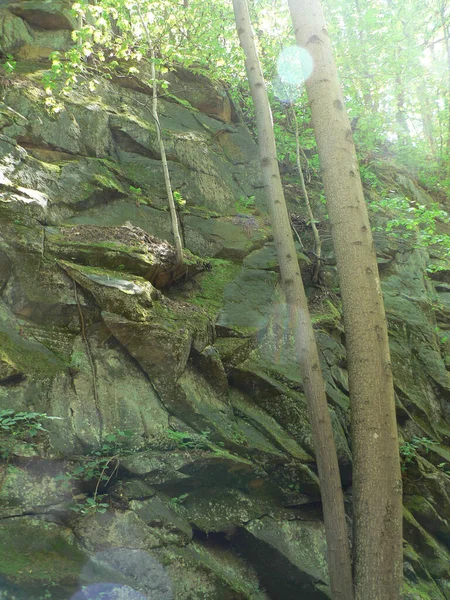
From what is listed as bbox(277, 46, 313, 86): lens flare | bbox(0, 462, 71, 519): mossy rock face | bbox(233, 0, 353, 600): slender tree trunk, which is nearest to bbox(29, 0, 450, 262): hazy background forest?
bbox(277, 46, 313, 86): lens flare

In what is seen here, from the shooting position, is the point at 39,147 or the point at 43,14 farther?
the point at 43,14

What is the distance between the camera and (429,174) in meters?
16.1

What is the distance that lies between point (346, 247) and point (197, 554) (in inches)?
145

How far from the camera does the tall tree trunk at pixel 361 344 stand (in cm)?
434

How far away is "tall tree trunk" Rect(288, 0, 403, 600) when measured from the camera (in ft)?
14.3

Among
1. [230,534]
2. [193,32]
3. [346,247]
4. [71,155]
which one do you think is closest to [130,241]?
[71,155]

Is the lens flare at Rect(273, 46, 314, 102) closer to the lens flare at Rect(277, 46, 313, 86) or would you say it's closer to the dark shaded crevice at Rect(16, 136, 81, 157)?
the lens flare at Rect(277, 46, 313, 86)

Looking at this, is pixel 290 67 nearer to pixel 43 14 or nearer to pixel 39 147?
pixel 43 14

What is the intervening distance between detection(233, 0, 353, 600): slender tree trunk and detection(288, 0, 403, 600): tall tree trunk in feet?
1.01

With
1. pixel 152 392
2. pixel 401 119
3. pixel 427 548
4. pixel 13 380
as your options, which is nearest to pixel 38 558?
pixel 13 380

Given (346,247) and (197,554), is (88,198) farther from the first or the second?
(197,554)

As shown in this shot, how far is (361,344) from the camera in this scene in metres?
4.86

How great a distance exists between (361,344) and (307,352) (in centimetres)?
91

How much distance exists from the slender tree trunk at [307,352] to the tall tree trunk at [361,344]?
1.01 feet
